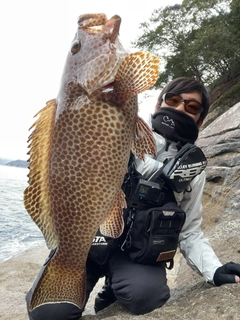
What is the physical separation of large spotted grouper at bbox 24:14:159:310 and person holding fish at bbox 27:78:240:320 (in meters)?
0.52

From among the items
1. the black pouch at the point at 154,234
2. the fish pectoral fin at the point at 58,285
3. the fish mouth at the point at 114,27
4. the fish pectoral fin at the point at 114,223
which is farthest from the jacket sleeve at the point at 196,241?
the fish mouth at the point at 114,27

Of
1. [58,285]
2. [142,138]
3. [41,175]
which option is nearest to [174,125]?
[142,138]

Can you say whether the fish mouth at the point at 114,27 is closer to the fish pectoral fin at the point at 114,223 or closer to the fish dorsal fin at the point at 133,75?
the fish dorsal fin at the point at 133,75

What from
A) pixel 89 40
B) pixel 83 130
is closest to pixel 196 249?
pixel 83 130

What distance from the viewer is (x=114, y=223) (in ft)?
8.54

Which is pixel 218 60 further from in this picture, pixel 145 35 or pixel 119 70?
pixel 119 70

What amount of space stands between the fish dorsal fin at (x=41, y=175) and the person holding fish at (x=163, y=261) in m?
0.55

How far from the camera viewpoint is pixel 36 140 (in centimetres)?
264

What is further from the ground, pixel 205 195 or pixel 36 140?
pixel 36 140

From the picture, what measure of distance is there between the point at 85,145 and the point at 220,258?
2.89 m

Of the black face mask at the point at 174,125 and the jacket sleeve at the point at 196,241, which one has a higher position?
the black face mask at the point at 174,125

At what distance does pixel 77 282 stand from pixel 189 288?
143cm

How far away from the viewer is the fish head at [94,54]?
2.44 m

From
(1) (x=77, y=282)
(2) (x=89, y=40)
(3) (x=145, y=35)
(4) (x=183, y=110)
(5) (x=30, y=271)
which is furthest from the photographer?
(3) (x=145, y=35)
